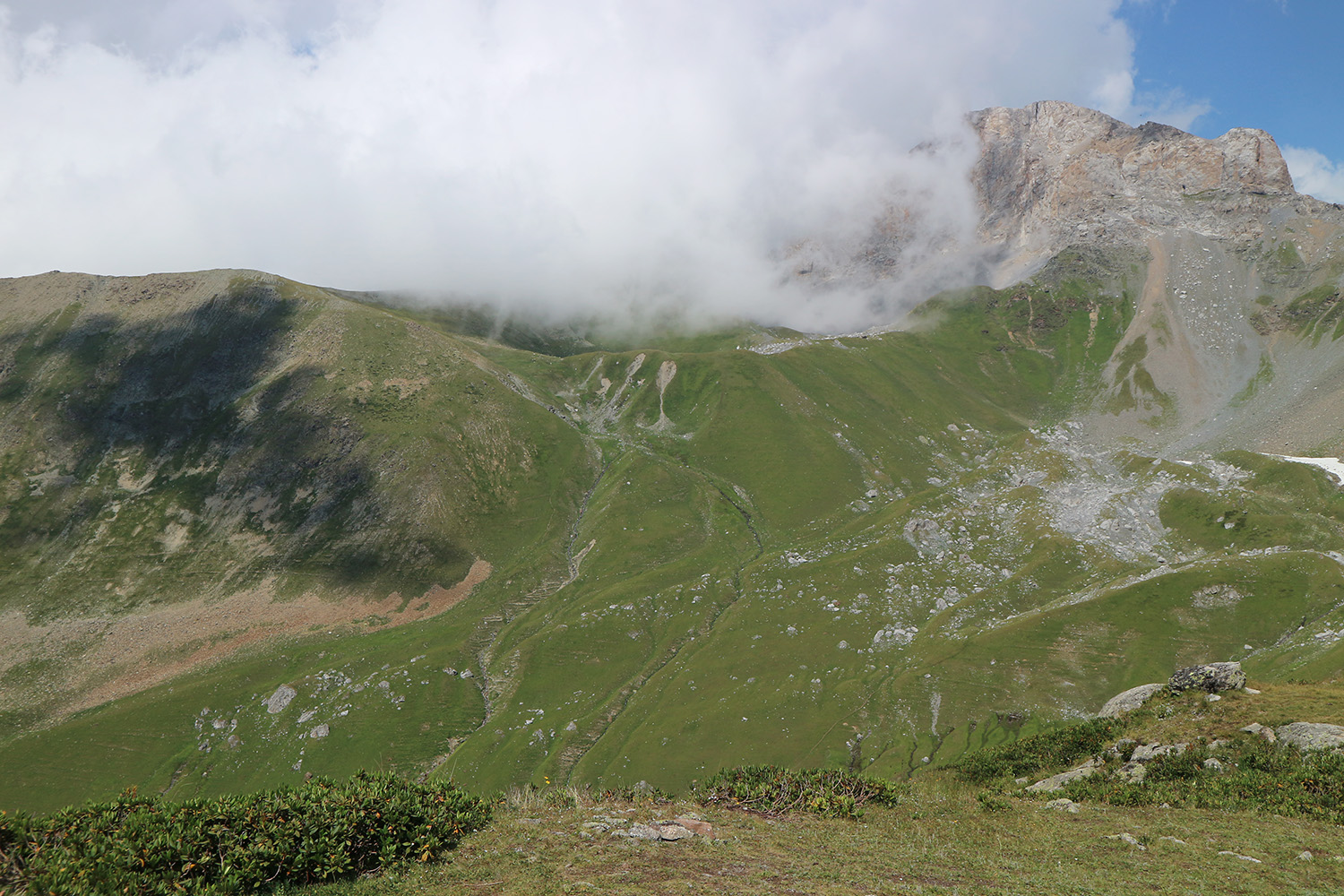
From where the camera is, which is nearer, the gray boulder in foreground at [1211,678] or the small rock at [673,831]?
the small rock at [673,831]

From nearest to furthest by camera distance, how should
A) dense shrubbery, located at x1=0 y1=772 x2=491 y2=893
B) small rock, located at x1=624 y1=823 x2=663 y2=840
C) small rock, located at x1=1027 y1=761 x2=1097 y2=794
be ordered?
dense shrubbery, located at x1=0 y1=772 x2=491 y2=893
small rock, located at x1=624 y1=823 x2=663 y2=840
small rock, located at x1=1027 y1=761 x2=1097 y2=794

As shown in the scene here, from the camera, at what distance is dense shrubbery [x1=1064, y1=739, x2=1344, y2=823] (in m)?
28.8

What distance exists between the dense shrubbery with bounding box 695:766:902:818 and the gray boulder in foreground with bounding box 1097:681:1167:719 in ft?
85.8

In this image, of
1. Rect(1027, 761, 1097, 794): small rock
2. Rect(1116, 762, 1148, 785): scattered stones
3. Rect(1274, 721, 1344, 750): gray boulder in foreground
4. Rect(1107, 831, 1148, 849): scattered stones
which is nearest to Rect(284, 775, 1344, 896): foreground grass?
Rect(1107, 831, 1148, 849): scattered stones

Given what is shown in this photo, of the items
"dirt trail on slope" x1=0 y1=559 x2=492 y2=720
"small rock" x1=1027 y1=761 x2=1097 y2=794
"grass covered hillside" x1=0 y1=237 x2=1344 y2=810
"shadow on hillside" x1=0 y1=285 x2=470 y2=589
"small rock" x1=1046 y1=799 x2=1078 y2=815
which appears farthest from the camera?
"shadow on hillside" x1=0 y1=285 x2=470 y2=589

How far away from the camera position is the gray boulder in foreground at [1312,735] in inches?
1262

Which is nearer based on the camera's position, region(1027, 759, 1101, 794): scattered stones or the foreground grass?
the foreground grass

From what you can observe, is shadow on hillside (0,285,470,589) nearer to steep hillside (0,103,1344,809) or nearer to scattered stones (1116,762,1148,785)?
steep hillside (0,103,1344,809)

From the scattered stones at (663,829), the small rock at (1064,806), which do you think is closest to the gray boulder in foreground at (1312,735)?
the small rock at (1064,806)

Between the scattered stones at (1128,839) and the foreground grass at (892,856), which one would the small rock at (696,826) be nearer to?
the foreground grass at (892,856)

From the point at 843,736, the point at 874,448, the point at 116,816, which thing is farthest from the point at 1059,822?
the point at 874,448

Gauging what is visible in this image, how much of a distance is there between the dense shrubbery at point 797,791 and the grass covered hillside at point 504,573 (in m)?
50.7

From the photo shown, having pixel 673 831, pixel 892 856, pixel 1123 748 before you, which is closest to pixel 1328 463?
pixel 1123 748

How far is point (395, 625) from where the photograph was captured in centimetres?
13775
